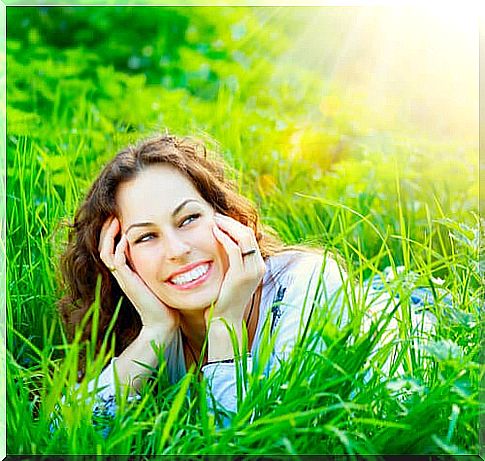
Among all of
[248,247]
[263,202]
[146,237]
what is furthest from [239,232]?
[263,202]

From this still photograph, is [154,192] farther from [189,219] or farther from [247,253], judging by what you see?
[247,253]

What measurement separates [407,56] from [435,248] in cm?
65

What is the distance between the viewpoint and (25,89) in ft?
8.09

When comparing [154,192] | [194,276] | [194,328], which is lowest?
[194,328]

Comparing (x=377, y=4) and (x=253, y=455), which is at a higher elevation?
(x=377, y=4)

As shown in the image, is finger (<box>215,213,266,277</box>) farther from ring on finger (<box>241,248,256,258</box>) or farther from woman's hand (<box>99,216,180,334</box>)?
woman's hand (<box>99,216,180,334</box>)

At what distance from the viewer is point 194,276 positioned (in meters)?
1.45

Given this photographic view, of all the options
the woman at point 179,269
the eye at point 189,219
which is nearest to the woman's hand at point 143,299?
the woman at point 179,269

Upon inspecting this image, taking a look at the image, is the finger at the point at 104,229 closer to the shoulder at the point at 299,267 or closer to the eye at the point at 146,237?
the eye at the point at 146,237

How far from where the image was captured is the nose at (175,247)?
145 cm

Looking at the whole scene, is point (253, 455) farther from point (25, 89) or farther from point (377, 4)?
point (25, 89)

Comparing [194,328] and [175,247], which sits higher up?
[175,247]

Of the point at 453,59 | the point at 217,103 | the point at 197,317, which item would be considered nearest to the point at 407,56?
the point at 453,59

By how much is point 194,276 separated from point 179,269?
0.09 ft
